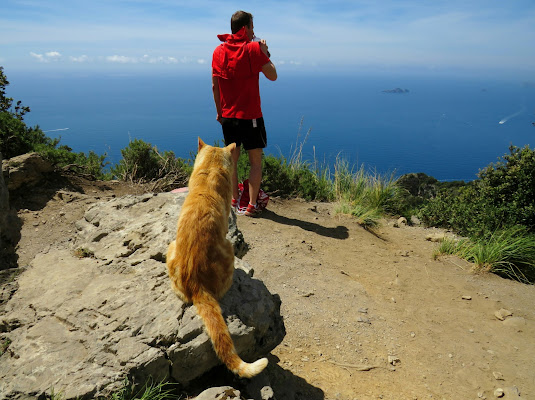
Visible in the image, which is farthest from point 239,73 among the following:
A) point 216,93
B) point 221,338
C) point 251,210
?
point 221,338

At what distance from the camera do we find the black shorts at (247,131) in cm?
564

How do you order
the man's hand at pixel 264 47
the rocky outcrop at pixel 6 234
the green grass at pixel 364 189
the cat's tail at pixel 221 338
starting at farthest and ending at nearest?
the green grass at pixel 364 189, the man's hand at pixel 264 47, the rocky outcrop at pixel 6 234, the cat's tail at pixel 221 338

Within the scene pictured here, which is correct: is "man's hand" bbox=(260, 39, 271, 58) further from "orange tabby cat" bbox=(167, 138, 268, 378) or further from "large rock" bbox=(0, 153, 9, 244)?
"large rock" bbox=(0, 153, 9, 244)

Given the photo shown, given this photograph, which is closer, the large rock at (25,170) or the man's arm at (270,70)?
the man's arm at (270,70)

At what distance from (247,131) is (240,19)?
5.33 ft

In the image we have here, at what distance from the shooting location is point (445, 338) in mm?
4242

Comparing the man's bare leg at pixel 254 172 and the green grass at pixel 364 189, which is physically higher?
the man's bare leg at pixel 254 172

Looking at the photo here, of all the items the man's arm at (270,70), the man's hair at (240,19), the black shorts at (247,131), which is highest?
the man's hair at (240,19)

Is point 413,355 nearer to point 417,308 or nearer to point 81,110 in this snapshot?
point 417,308

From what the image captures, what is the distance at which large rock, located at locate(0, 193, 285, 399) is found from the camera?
2232mm

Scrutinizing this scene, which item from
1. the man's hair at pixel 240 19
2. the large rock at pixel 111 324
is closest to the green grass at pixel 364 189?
the man's hair at pixel 240 19

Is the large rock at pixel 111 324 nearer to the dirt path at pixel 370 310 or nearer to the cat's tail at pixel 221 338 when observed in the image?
the cat's tail at pixel 221 338

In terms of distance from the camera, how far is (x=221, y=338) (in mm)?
2375

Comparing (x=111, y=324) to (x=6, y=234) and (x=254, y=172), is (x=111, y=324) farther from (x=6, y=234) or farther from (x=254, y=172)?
(x=254, y=172)
